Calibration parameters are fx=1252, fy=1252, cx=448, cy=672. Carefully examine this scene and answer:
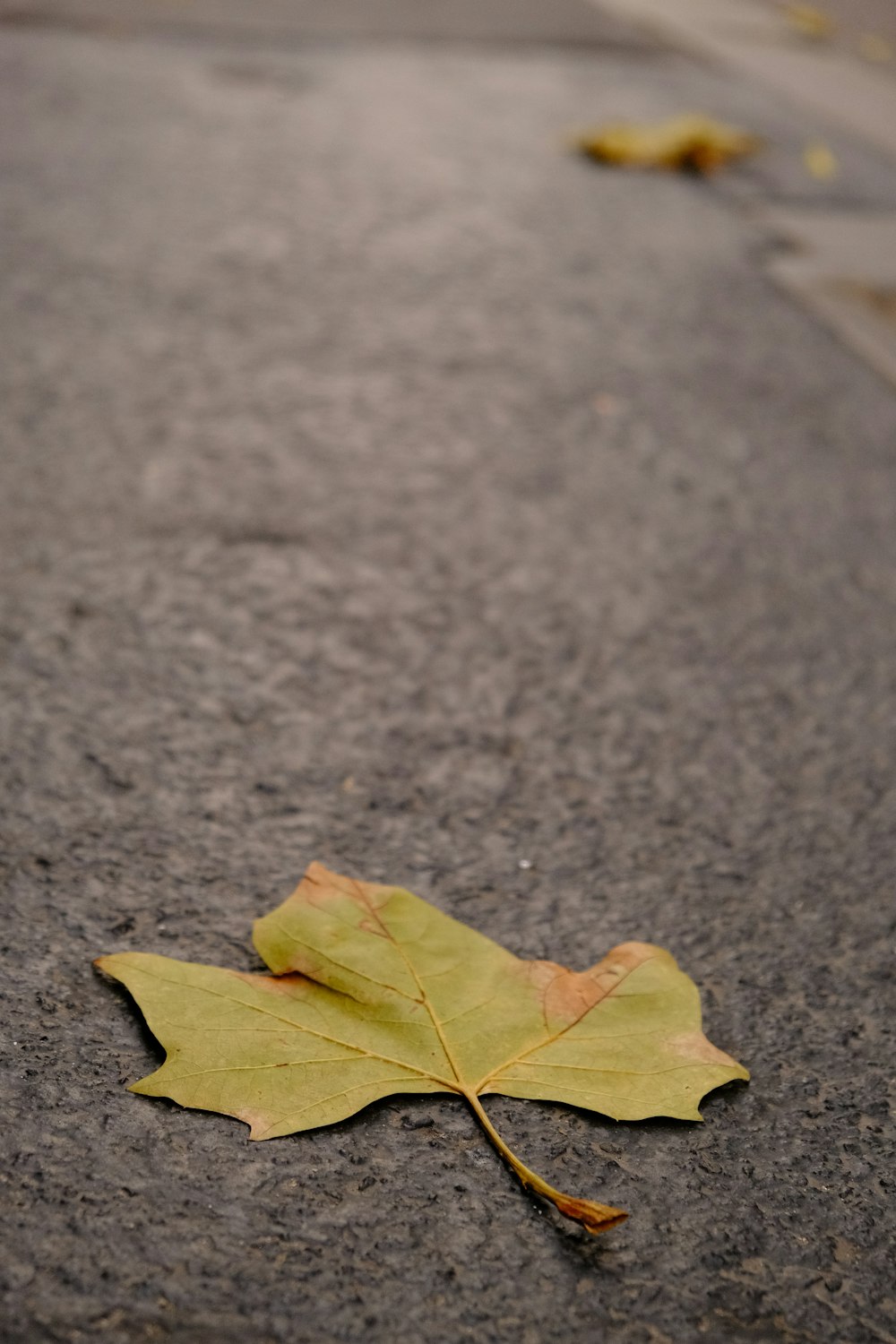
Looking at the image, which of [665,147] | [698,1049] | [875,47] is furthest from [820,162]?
[698,1049]

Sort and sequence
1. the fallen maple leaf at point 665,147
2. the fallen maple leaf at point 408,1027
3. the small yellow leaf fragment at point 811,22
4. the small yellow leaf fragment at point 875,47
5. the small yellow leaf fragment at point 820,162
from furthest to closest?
the small yellow leaf fragment at point 811,22 < the small yellow leaf fragment at point 875,47 < the small yellow leaf fragment at point 820,162 < the fallen maple leaf at point 665,147 < the fallen maple leaf at point 408,1027

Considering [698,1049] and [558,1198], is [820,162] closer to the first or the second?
[698,1049]

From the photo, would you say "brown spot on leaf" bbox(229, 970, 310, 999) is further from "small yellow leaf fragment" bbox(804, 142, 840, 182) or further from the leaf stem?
"small yellow leaf fragment" bbox(804, 142, 840, 182)

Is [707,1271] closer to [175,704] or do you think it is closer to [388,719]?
[388,719]

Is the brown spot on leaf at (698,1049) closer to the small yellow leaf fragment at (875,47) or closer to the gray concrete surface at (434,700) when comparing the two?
the gray concrete surface at (434,700)

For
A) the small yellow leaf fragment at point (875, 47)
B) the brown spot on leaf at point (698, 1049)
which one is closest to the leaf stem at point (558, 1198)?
the brown spot on leaf at point (698, 1049)

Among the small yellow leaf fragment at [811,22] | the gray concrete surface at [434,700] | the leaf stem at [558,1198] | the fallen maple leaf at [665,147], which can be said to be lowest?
the gray concrete surface at [434,700]

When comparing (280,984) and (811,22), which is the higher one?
(811,22)
